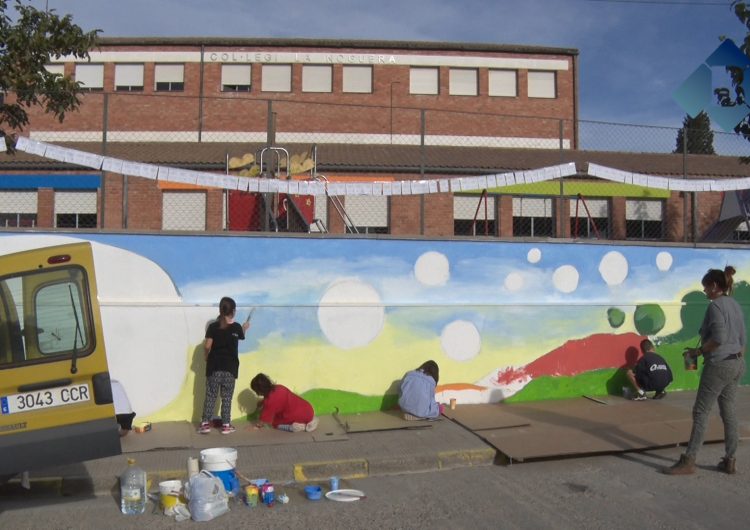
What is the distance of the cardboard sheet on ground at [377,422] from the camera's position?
777 cm

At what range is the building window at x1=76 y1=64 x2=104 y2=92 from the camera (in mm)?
26047

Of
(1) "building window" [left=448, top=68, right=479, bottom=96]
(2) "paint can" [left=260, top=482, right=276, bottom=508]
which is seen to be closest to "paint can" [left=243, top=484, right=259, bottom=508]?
(2) "paint can" [left=260, top=482, right=276, bottom=508]

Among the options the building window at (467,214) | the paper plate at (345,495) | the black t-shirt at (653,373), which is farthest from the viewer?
the building window at (467,214)

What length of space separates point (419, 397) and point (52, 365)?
4.46m

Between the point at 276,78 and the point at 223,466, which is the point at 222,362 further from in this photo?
the point at 276,78

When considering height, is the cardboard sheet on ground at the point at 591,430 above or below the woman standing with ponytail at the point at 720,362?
below

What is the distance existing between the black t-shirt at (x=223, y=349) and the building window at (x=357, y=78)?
67.8 feet

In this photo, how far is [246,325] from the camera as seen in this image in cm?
805

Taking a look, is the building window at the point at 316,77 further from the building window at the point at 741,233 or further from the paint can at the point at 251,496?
the paint can at the point at 251,496

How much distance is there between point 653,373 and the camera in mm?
9289

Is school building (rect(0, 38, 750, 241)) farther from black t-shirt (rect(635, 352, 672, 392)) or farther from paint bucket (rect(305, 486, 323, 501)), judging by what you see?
paint bucket (rect(305, 486, 323, 501))

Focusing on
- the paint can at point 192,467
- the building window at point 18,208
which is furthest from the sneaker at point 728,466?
the building window at point 18,208

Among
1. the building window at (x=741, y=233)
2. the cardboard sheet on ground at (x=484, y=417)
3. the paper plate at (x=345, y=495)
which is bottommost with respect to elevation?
the paper plate at (x=345, y=495)

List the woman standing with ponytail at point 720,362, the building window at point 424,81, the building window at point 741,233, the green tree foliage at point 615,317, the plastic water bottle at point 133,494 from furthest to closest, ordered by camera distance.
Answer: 1. the building window at point 424,81
2. the building window at point 741,233
3. the green tree foliage at point 615,317
4. the woman standing with ponytail at point 720,362
5. the plastic water bottle at point 133,494
